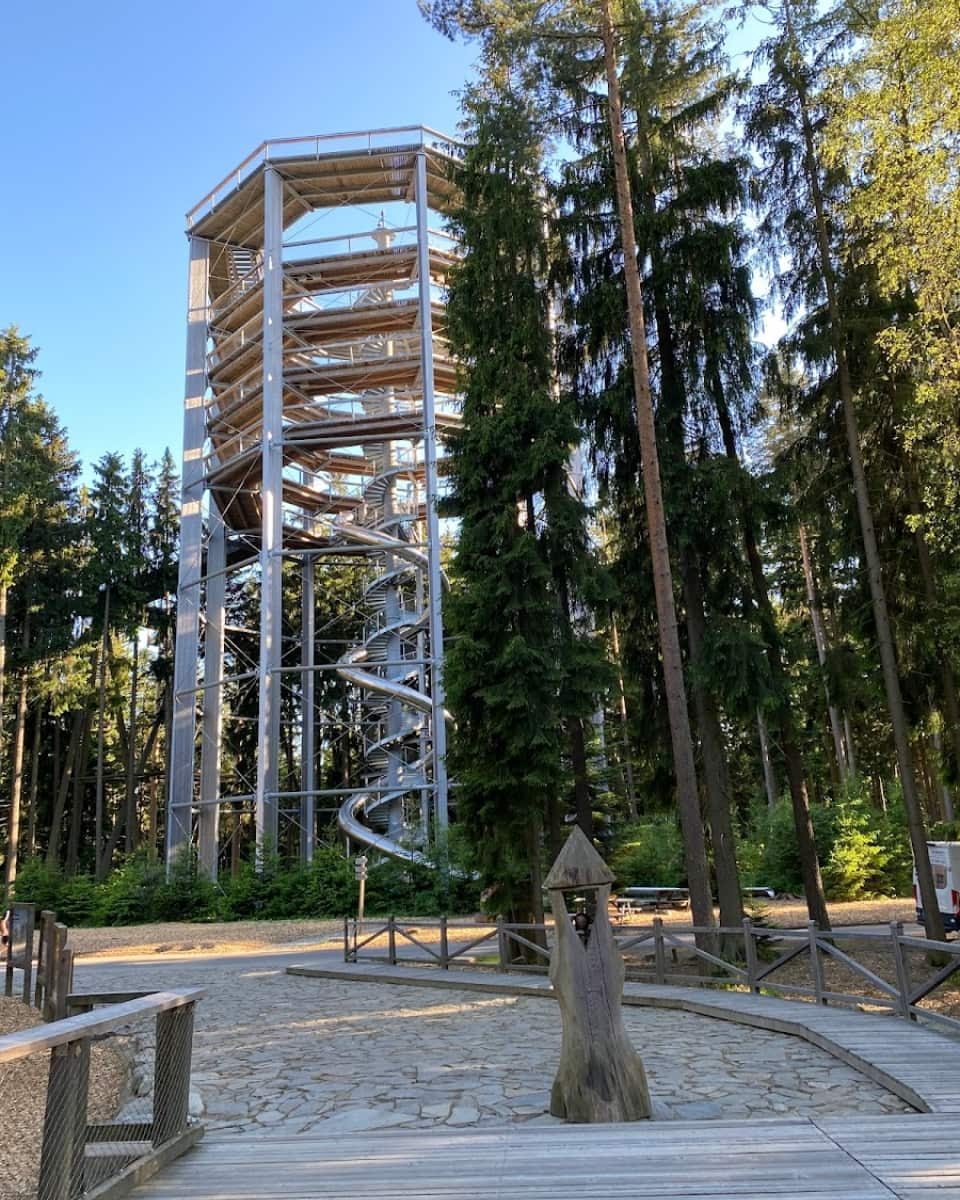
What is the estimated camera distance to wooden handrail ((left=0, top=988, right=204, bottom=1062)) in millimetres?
3188

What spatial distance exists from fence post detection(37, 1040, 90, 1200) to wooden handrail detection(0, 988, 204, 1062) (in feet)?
0.24

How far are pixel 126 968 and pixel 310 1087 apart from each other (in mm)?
11533

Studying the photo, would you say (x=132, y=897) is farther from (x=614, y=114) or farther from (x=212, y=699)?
(x=614, y=114)

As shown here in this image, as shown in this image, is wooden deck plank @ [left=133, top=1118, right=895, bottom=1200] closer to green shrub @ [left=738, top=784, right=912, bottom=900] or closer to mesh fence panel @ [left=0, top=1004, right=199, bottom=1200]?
mesh fence panel @ [left=0, top=1004, right=199, bottom=1200]

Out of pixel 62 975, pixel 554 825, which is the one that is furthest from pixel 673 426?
pixel 62 975

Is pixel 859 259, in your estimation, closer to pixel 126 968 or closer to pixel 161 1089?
pixel 161 1089

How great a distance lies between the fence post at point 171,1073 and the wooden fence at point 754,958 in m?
5.72

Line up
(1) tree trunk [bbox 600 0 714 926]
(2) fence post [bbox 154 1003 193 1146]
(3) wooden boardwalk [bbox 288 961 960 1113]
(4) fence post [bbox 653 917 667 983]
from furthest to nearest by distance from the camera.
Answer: (1) tree trunk [bbox 600 0 714 926] < (4) fence post [bbox 653 917 667 983] < (3) wooden boardwalk [bbox 288 961 960 1113] < (2) fence post [bbox 154 1003 193 1146]

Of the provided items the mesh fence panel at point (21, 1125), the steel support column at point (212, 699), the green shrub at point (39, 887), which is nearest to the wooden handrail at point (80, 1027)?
the mesh fence panel at point (21, 1125)

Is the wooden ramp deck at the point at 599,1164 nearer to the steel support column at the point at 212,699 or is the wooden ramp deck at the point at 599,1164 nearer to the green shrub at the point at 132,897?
the green shrub at the point at 132,897

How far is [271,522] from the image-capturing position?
27750 mm

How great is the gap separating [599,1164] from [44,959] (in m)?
10.8

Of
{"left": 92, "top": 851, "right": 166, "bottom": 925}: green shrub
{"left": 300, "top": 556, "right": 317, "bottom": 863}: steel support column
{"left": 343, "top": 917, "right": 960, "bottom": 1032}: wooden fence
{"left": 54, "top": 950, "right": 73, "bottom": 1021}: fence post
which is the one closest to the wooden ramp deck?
{"left": 343, "top": 917, "right": 960, "bottom": 1032}: wooden fence

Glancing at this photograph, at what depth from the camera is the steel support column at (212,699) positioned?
96.3ft
